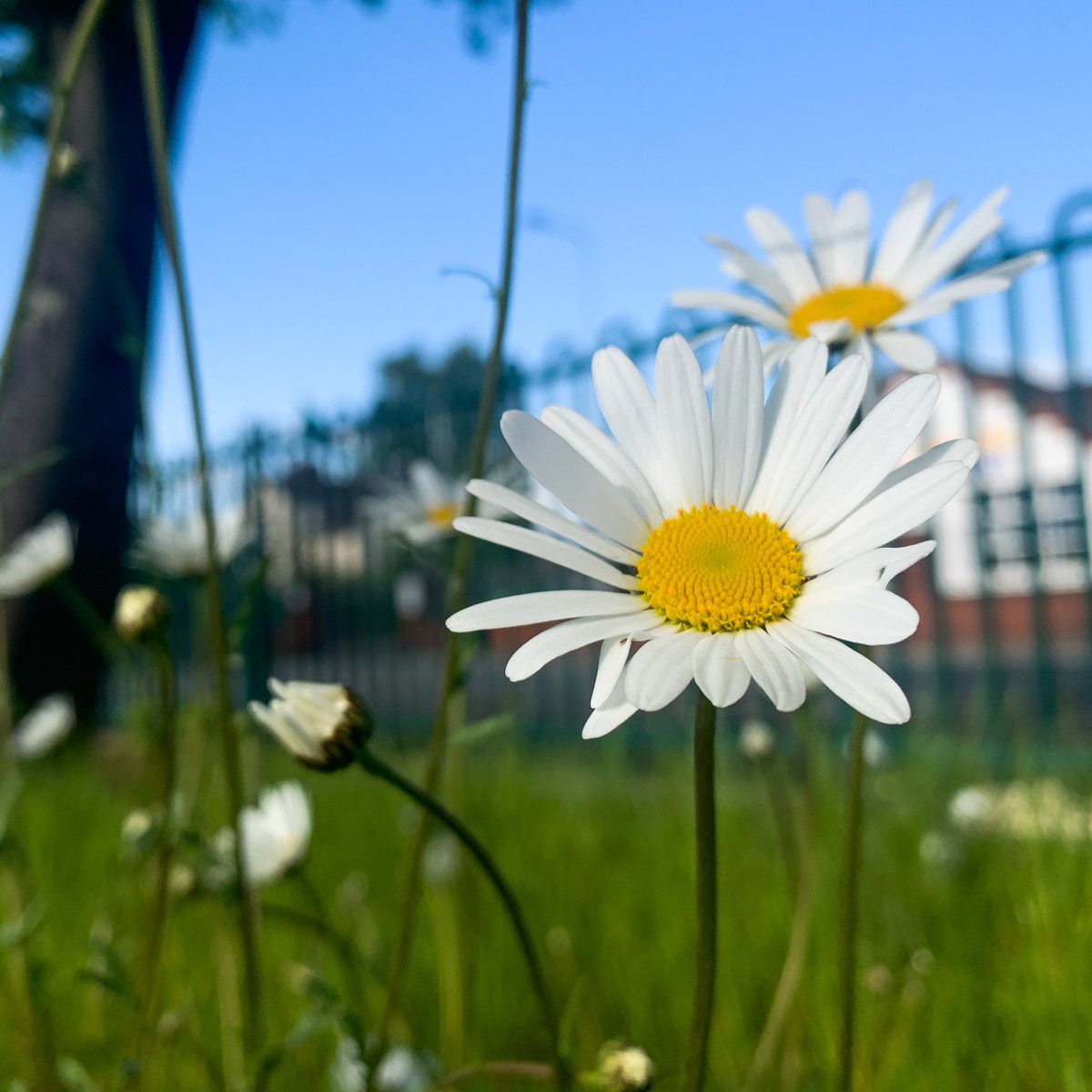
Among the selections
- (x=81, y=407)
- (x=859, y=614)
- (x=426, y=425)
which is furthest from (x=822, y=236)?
(x=426, y=425)

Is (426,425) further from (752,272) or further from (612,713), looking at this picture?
(612,713)

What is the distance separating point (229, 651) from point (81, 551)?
3.00m

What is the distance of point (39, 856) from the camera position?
5.34 ft

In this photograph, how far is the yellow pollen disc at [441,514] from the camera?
1289mm

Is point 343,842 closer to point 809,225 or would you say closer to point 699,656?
point 809,225

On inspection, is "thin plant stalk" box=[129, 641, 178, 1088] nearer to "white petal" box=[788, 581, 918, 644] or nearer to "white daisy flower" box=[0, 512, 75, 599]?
"white petal" box=[788, 581, 918, 644]

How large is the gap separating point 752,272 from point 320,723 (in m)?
0.36

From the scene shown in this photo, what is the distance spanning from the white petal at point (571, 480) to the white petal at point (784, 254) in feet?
0.88

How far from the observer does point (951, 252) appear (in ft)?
2.07

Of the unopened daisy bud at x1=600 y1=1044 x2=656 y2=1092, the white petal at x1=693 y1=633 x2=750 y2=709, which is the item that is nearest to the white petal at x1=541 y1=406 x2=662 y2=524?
the white petal at x1=693 y1=633 x2=750 y2=709

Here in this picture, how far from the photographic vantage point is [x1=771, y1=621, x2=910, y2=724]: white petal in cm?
32

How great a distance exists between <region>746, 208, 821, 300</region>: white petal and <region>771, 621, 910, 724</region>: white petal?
1.14 ft

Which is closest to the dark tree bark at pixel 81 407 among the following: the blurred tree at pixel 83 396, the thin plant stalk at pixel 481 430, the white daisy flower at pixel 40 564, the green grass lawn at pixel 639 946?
the blurred tree at pixel 83 396

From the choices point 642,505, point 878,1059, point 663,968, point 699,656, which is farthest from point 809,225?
point 663,968
